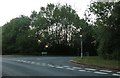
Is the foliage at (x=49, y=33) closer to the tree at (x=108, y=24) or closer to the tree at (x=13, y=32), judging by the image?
the tree at (x=13, y=32)

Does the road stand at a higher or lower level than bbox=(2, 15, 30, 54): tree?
lower

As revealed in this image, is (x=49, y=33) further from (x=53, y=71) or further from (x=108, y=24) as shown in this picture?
(x=53, y=71)

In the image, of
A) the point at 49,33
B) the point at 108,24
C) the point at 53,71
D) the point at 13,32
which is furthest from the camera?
the point at 49,33

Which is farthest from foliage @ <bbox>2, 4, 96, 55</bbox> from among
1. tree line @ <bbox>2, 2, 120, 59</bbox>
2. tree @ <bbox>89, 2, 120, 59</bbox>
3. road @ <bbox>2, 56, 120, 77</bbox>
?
road @ <bbox>2, 56, 120, 77</bbox>

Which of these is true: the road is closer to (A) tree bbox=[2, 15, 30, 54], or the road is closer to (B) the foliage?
(B) the foliage

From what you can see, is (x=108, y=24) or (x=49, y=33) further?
(x=49, y=33)

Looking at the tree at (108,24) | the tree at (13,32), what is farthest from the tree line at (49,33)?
the tree at (108,24)

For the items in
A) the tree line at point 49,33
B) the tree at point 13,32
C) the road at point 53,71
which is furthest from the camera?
the tree at point 13,32

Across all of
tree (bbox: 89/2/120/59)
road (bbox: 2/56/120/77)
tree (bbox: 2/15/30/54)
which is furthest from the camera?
tree (bbox: 2/15/30/54)

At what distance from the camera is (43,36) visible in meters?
75.6

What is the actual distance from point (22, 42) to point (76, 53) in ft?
44.1

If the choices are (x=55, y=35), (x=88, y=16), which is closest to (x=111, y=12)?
(x=88, y=16)

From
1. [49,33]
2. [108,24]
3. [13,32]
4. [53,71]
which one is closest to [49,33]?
[49,33]

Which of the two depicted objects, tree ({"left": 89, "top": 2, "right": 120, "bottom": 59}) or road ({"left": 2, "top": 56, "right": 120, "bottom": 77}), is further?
tree ({"left": 89, "top": 2, "right": 120, "bottom": 59})
